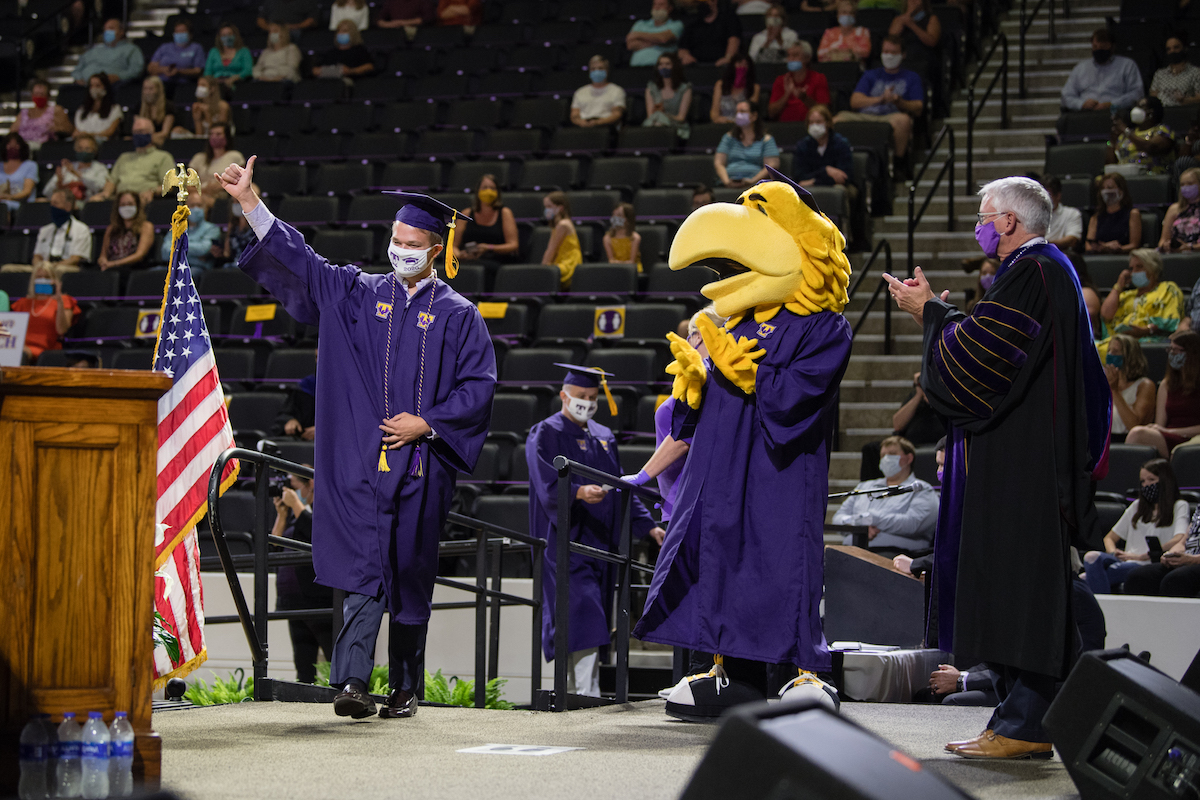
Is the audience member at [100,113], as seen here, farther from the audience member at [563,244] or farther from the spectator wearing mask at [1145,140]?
the spectator wearing mask at [1145,140]

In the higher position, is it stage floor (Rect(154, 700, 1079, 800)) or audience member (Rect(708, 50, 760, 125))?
audience member (Rect(708, 50, 760, 125))

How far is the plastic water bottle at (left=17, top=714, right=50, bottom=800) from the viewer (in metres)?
2.73

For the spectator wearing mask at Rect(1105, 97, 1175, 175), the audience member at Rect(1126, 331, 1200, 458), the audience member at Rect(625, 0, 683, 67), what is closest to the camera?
the audience member at Rect(1126, 331, 1200, 458)

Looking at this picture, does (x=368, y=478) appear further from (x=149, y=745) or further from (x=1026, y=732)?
(x=1026, y=732)

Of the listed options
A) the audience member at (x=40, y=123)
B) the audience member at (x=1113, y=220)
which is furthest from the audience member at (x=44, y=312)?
the audience member at (x=1113, y=220)

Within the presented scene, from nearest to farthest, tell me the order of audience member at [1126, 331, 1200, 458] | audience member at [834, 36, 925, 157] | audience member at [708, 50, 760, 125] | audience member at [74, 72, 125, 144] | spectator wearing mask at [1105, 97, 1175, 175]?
1. audience member at [1126, 331, 1200, 458]
2. spectator wearing mask at [1105, 97, 1175, 175]
3. audience member at [834, 36, 925, 157]
4. audience member at [708, 50, 760, 125]
5. audience member at [74, 72, 125, 144]

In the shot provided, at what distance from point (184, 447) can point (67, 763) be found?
100 inches

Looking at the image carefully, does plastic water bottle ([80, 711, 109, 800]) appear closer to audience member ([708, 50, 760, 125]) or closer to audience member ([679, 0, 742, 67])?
audience member ([708, 50, 760, 125])

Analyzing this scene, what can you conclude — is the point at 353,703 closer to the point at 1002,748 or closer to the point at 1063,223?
the point at 1002,748

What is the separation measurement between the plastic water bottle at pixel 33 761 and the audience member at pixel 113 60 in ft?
43.5

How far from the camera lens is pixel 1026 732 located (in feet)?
11.8

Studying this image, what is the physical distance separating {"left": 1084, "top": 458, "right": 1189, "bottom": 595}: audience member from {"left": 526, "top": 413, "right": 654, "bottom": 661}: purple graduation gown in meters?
2.35

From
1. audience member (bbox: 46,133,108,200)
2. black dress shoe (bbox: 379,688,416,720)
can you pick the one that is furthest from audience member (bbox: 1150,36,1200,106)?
audience member (bbox: 46,133,108,200)

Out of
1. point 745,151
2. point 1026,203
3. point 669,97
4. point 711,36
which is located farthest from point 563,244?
point 1026,203
